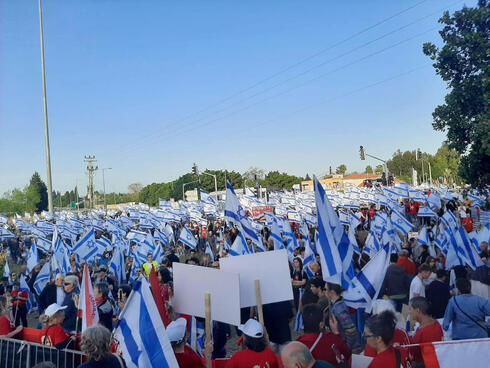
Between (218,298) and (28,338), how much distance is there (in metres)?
2.58

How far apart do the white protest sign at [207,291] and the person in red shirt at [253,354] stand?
0.87m

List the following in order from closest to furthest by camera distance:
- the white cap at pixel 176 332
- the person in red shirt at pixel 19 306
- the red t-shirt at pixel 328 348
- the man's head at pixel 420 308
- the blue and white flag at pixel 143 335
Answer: the blue and white flag at pixel 143 335 < the red t-shirt at pixel 328 348 < the white cap at pixel 176 332 < the man's head at pixel 420 308 < the person in red shirt at pixel 19 306

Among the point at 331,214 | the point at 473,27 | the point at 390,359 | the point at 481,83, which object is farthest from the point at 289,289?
the point at 473,27

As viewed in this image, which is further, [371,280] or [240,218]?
[240,218]

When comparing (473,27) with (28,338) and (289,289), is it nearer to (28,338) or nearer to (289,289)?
(289,289)

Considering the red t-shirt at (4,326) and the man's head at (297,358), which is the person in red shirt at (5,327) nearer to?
the red t-shirt at (4,326)

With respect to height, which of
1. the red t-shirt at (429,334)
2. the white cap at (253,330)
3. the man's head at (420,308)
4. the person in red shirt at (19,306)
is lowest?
the person in red shirt at (19,306)

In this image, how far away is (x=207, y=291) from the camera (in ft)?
16.1

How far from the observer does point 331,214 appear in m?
5.38

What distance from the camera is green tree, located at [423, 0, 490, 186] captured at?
1384cm

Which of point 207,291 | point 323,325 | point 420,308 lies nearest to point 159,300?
point 207,291

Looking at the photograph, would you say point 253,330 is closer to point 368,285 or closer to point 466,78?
point 368,285

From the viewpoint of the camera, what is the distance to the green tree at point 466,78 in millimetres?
13836

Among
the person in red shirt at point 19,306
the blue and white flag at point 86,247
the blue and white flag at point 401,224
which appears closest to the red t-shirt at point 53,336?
the person in red shirt at point 19,306
